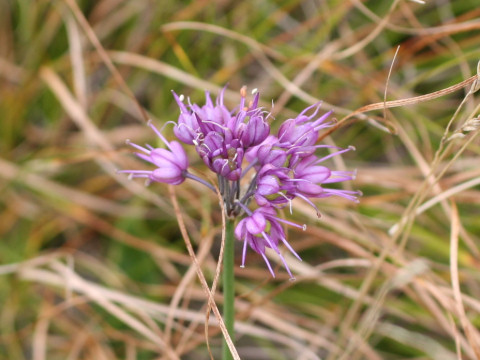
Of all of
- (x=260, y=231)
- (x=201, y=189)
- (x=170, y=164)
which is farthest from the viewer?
(x=201, y=189)

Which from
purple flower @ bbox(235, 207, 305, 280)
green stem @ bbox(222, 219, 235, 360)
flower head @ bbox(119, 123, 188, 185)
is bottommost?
green stem @ bbox(222, 219, 235, 360)

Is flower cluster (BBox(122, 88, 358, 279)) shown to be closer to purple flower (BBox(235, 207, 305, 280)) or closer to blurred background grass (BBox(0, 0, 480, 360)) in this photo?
purple flower (BBox(235, 207, 305, 280))

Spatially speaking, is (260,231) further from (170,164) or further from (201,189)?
(201,189)

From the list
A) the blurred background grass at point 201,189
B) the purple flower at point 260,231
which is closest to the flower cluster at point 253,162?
the purple flower at point 260,231

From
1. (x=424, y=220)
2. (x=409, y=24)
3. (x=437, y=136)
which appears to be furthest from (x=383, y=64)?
(x=424, y=220)

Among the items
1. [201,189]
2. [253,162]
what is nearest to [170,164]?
[253,162]

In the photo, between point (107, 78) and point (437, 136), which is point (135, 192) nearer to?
point (107, 78)

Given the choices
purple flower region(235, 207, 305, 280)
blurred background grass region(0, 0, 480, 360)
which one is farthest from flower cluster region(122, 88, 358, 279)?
blurred background grass region(0, 0, 480, 360)
